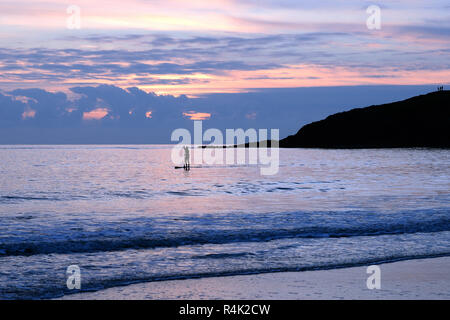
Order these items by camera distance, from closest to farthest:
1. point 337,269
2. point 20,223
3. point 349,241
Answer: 1. point 337,269
2. point 349,241
3. point 20,223

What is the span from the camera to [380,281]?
12086mm

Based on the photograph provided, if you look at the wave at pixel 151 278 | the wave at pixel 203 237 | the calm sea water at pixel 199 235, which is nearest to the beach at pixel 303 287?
the wave at pixel 151 278

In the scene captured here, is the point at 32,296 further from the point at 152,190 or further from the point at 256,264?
the point at 152,190

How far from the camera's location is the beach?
35.7 ft

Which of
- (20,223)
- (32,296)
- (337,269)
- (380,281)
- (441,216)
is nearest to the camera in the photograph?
(32,296)

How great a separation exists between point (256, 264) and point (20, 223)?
1316cm

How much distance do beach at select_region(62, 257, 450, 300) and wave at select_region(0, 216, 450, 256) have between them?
17.4 feet

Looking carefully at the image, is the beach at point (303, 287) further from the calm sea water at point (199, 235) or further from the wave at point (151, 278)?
the calm sea water at point (199, 235)

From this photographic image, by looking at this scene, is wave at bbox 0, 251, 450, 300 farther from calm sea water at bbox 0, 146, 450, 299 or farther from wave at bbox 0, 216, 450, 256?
wave at bbox 0, 216, 450, 256

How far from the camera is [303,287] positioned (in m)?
11.6

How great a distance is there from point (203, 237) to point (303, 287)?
25.2 feet

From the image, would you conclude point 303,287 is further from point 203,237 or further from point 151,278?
point 203,237

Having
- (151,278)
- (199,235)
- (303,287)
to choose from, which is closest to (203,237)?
(199,235)
